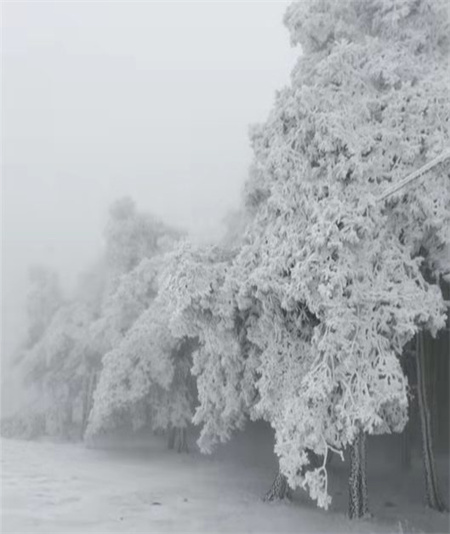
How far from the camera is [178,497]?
39.2 ft

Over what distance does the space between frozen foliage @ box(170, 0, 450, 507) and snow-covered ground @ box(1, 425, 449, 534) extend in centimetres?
146

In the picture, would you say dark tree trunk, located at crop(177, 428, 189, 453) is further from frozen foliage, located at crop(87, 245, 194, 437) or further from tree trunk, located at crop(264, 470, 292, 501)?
tree trunk, located at crop(264, 470, 292, 501)

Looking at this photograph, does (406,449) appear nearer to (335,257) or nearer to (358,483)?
(358,483)

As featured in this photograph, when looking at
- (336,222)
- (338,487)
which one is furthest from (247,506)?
(336,222)

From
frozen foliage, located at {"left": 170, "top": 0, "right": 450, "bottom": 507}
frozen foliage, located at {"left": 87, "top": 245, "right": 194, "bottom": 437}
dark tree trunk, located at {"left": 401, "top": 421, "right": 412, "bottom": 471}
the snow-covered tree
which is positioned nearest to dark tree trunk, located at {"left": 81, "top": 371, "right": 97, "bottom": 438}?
the snow-covered tree

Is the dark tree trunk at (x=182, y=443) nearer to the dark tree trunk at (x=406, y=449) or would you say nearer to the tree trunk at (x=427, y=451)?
the dark tree trunk at (x=406, y=449)

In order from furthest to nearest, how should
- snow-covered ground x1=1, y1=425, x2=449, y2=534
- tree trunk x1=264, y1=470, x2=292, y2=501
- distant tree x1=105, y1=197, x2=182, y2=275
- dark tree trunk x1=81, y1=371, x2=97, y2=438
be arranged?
dark tree trunk x1=81, y1=371, x2=97, y2=438, distant tree x1=105, y1=197, x2=182, y2=275, tree trunk x1=264, y1=470, x2=292, y2=501, snow-covered ground x1=1, y1=425, x2=449, y2=534

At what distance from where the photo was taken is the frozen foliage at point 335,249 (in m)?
8.72

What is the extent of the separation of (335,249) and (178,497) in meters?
6.60

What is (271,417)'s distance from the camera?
9.98 metres

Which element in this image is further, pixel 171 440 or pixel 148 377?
pixel 171 440

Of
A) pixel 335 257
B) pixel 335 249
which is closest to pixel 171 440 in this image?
pixel 335 257

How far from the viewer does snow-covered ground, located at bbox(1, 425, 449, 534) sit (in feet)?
32.1

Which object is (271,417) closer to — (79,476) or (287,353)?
(287,353)
